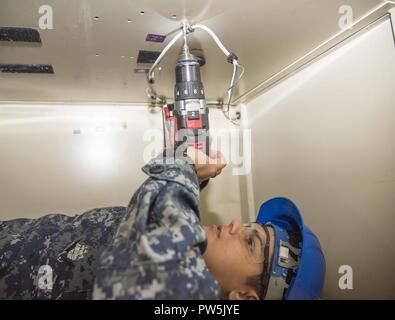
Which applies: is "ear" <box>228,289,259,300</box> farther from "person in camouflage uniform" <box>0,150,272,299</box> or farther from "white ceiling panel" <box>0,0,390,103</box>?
"white ceiling panel" <box>0,0,390,103</box>

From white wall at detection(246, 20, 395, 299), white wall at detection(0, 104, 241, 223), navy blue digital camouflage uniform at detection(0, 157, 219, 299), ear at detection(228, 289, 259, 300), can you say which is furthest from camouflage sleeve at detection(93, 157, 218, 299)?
white wall at detection(0, 104, 241, 223)

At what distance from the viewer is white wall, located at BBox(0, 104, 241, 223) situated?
1230 millimetres

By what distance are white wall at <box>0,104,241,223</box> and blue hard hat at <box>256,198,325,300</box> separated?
0.49m

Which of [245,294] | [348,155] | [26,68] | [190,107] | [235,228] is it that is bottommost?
[245,294]

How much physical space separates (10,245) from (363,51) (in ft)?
4.12

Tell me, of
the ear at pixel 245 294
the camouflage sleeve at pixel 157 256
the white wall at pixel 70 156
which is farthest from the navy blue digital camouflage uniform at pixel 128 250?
the ear at pixel 245 294

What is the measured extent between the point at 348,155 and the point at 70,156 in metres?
1.15

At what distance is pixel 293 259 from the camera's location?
35.9 inches

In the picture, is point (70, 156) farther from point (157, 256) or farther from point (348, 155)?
point (348, 155)

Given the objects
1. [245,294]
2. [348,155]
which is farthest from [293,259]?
[348,155]

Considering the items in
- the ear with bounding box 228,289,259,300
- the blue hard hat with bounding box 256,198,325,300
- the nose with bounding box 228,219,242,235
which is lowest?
the ear with bounding box 228,289,259,300

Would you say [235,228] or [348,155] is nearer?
[348,155]

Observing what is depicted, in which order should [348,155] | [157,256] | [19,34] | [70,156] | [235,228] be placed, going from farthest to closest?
[70,156]
[235,228]
[348,155]
[19,34]
[157,256]
